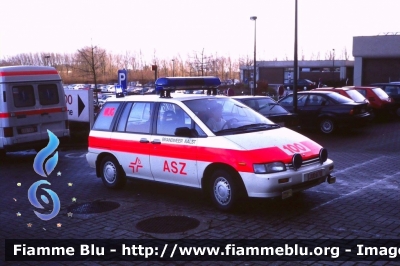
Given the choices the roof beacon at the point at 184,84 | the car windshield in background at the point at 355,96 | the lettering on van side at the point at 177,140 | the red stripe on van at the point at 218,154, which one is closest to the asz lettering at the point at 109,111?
the red stripe on van at the point at 218,154

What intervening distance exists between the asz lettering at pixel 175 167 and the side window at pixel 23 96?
21.8 ft

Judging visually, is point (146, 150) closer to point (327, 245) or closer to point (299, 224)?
point (299, 224)

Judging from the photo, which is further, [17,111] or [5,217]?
[17,111]

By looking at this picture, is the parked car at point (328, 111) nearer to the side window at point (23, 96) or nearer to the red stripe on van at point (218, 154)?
the side window at point (23, 96)

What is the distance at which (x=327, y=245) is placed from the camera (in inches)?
233

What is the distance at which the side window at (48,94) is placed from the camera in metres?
13.7

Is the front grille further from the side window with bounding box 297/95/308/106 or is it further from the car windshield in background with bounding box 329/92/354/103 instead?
the side window with bounding box 297/95/308/106

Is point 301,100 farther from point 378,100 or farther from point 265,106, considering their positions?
point 378,100

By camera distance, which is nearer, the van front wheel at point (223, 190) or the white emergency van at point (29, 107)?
the van front wheel at point (223, 190)

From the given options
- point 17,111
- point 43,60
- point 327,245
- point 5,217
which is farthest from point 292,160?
point 43,60

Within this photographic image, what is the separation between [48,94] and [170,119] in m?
6.77

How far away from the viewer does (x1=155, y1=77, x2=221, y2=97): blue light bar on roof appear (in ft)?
29.0

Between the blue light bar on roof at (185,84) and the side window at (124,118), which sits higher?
the blue light bar on roof at (185,84)

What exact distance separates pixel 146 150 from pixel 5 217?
252cm
